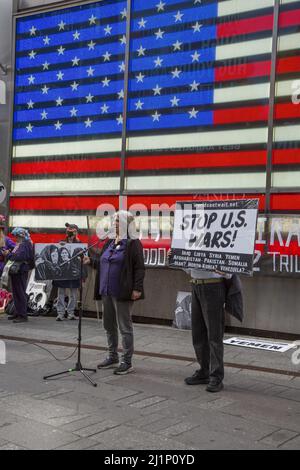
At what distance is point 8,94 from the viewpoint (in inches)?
457

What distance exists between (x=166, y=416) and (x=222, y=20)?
21.9 feet

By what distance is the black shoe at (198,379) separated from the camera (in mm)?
5771

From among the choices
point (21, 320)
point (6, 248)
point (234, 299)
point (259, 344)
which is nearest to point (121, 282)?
point (234, 299)

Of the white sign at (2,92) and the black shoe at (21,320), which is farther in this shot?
the white sign at (2,92)

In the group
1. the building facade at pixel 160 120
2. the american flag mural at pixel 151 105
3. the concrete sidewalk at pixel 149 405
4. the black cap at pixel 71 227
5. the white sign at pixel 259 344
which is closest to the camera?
the concrete sidewalk at pixel 149 405

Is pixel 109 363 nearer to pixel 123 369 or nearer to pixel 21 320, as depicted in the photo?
pixel 123 369

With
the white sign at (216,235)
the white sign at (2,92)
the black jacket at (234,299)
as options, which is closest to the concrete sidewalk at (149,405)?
the black jacket at (234,299)

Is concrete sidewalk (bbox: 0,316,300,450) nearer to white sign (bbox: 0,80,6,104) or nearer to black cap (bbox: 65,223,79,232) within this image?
black cap (bbox: 65,223,79,232)

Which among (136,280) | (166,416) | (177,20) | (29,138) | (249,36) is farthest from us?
(29,138)

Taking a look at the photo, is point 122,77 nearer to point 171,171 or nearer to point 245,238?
point 171,171

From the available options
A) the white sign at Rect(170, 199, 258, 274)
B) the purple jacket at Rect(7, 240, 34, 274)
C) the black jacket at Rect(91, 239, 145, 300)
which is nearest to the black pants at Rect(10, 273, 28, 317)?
the purple jacket at Rect(7, 240, 34, 274)

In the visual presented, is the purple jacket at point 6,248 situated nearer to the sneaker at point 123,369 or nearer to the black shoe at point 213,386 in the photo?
the sneaker at point 123,369

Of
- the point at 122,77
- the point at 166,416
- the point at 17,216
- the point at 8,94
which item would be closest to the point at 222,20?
the point at 122,77

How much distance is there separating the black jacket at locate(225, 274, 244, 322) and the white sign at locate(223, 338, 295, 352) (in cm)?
211
